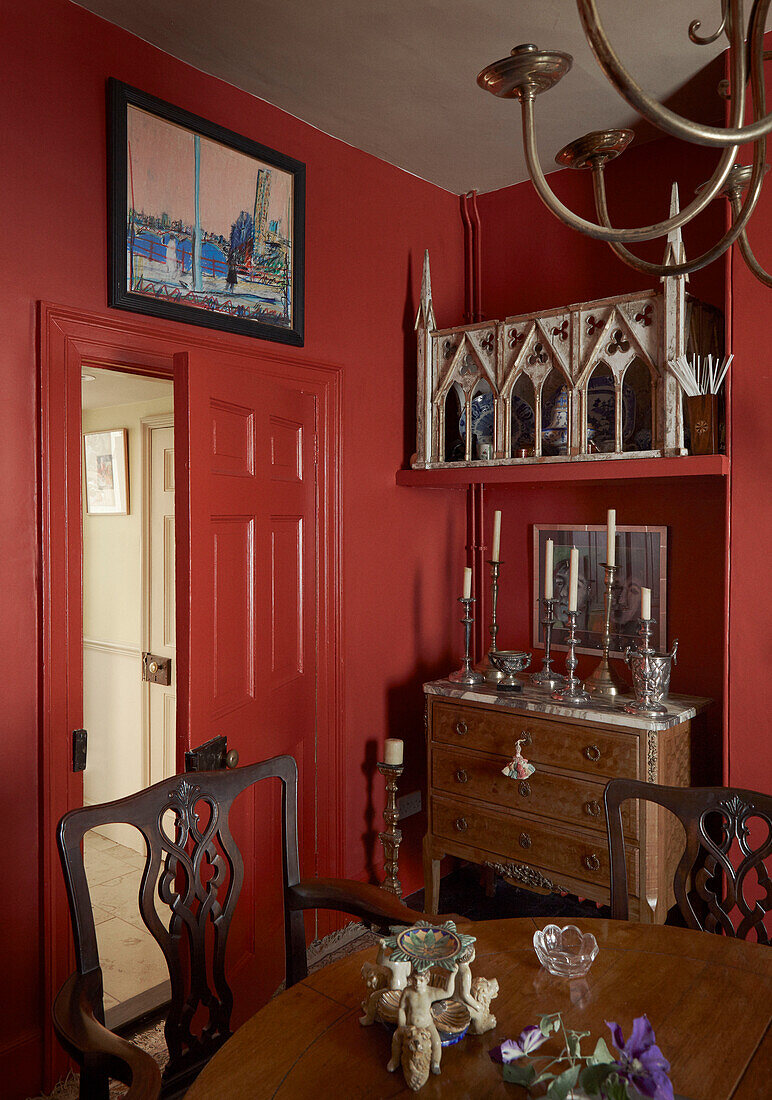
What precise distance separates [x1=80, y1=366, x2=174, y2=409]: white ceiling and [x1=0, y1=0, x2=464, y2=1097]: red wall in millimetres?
1095

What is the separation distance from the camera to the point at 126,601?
420 cm

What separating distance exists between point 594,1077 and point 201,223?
2411 millimetres

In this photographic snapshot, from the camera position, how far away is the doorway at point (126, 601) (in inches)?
155

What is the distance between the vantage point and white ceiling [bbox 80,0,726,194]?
2.18m

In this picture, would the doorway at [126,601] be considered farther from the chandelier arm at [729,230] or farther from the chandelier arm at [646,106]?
the chandelier arm at [646,106]

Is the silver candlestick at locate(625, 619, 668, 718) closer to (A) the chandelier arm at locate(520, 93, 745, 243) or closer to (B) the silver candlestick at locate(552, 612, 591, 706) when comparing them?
(B) the silver candlestick at locate(552, 612, 591, 706)

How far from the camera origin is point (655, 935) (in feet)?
5.00

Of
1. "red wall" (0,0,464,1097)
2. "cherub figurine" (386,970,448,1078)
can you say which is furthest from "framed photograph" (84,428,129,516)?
"cherub figurine" (386,970,448,1078)

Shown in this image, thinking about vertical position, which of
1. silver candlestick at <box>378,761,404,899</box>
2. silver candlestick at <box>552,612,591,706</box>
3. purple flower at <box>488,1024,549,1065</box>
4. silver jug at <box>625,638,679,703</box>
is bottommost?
silver candlestick at <box>378,761,404,899</box>

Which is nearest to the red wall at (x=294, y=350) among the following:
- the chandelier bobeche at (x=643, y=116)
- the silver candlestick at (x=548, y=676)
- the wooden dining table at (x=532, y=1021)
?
the silver candlestick at (x=548, y=676)

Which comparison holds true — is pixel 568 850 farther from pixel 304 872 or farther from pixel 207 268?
pixel 207 268

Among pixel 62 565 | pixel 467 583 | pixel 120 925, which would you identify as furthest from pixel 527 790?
A: pixel 120 925

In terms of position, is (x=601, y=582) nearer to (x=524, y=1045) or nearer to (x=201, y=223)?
(x=201, y=223)

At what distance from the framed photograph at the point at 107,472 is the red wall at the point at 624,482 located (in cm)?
201
